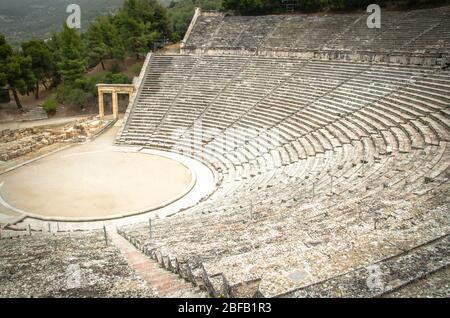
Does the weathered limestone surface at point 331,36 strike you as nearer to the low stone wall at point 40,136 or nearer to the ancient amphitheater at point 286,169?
the ancient amphitheater at point 286,169

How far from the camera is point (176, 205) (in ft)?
50.4

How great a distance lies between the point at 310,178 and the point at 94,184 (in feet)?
31.3

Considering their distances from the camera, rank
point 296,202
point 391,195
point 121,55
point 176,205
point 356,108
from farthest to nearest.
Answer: point 121,55, point 356,108, point 176,205, point 296,202, point 391,195

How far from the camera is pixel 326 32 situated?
2766 centimetres

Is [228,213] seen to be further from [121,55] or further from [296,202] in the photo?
[121,55]

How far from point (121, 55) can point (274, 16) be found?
1349 centimetres

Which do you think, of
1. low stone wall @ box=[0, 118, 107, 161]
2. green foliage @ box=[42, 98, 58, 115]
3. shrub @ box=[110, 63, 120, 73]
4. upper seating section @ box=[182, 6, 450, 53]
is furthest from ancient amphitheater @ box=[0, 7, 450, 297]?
green foliage @ box=[42, 98, 58, 115]

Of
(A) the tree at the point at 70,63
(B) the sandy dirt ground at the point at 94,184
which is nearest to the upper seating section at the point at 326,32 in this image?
(A) the tree at the point at 70,63

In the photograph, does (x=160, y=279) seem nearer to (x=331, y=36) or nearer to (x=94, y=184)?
(x=94, y=184)

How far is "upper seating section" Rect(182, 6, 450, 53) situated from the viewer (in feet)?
73.2

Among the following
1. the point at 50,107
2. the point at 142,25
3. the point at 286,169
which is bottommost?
the point at 286,169

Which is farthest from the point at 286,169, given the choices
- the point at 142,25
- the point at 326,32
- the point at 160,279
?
the point at 142,25
